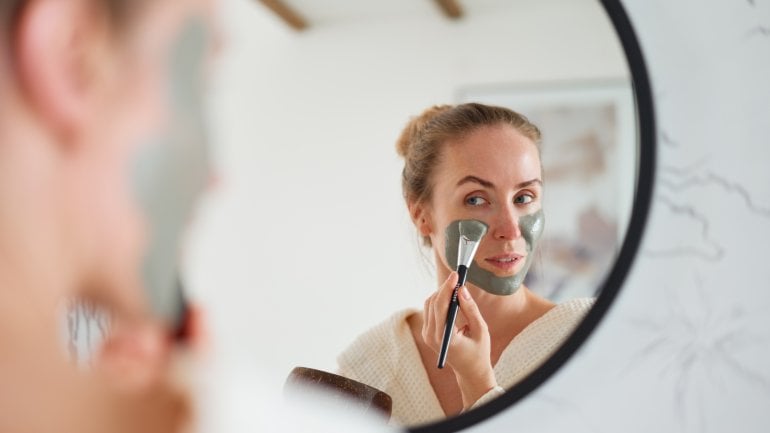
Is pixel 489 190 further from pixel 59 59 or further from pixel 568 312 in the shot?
pixel 59 59

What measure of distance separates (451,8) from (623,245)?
0.31 metres

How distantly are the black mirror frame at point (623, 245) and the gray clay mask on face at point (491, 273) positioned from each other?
86 mm

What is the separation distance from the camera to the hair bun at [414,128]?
0.89 metres

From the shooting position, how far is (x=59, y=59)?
0.85 meters

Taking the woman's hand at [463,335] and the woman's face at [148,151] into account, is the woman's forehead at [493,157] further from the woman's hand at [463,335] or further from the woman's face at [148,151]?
the woman's face at [148,151]

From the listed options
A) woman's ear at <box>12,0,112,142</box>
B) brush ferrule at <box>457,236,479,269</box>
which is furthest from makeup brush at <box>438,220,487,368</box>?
woman's ear at <box>12,0,112,142</box>

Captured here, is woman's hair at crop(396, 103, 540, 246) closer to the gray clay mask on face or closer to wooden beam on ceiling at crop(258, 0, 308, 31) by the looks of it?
the gray clay mask on face

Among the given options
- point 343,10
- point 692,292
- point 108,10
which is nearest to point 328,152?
point 343,10

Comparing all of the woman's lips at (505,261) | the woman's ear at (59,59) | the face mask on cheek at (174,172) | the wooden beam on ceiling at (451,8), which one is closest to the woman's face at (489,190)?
the woman's lips at (505,261)

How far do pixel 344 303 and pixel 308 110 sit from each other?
0.21m

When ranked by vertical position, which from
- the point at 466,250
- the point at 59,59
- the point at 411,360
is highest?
the point at 59,59

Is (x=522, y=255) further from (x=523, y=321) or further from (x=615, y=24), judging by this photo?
(x=615, y=24)

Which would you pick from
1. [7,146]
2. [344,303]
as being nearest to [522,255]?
[344,303]

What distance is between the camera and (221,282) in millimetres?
917
